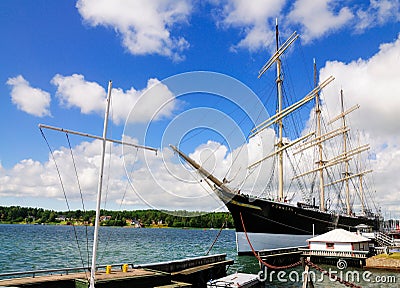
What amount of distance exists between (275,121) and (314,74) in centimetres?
2864

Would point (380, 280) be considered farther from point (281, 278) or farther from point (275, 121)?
point (275, 121)

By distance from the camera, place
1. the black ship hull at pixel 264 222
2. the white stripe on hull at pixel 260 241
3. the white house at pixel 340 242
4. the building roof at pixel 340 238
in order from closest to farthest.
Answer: the white house at pixel 340 242 → the building roof at pixel 340 238 → the black ship hull at pixel 264 222 → the white stripe on hull at pixel 260 241

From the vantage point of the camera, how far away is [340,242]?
42188 millimetres

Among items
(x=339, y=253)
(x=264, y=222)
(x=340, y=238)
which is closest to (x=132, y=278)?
(x=339, y=253)

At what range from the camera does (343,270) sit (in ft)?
126

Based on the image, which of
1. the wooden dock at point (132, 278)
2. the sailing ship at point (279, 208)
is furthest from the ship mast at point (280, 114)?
the wooden dock at point (132, 278)

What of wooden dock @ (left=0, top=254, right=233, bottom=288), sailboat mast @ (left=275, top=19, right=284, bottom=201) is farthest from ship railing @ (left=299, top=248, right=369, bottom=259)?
wooden dock @ (left=0, top=254, right=233, bottom=288)

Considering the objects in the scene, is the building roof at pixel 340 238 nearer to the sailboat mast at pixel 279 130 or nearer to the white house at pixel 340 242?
the white house at pixel 340 242

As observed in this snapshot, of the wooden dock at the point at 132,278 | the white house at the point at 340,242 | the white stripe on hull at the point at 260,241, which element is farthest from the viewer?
the white stripe on hull at the point at 260,241

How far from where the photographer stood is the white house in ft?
137

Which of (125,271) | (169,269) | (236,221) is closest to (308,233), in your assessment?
(236,221)

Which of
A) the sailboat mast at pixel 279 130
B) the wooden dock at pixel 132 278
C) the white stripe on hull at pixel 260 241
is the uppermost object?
the sailboat mast at pixel 279 130

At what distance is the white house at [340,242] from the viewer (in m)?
41.7

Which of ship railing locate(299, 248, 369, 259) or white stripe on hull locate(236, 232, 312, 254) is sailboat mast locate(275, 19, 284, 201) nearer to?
white stripe on hull locate(236, 232, 312, 254)
